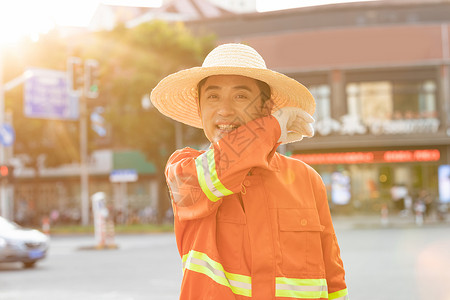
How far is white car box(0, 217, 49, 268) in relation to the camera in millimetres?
12711

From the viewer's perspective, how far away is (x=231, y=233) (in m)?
2.03

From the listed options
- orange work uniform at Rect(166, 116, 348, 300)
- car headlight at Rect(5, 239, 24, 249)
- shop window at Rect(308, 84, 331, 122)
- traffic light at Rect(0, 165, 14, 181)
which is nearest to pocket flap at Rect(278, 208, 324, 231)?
orange work uniform at Rect(166, 116, 348, 300)

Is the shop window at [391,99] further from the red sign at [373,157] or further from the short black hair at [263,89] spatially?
the short black hair at [263,89]

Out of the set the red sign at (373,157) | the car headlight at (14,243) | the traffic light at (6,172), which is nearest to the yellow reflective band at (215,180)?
the car headlight at (14,243)

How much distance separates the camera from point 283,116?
6.96ft

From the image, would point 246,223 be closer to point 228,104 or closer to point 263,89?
point 228,104

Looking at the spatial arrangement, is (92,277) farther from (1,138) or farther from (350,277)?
(1,138)

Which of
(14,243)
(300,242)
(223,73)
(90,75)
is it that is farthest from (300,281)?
(90,75)

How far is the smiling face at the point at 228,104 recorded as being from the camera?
2150mm

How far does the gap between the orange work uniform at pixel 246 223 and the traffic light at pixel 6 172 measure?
20.1 metres

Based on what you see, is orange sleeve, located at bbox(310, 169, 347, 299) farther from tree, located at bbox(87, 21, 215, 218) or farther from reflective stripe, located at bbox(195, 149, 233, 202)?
tree, located at bbox(87, 21, 215, 218)

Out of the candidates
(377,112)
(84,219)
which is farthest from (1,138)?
(377,112)

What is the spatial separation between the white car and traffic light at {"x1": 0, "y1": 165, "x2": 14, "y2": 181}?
7650 mm

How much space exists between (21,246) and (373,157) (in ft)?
72.6
